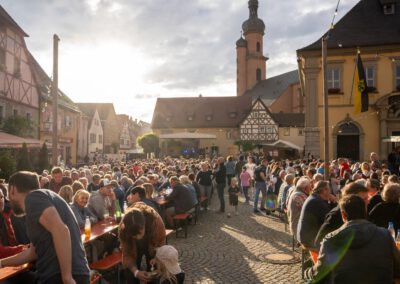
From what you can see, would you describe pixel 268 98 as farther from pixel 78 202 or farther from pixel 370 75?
pixel 78 202

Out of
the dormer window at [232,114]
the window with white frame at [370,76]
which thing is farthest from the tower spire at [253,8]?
the window with white frame at [370,76]

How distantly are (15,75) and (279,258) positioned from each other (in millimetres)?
23048

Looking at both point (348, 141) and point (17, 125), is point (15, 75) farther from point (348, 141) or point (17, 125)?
point (348, 141)

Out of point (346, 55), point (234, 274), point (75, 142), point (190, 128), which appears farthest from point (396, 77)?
point (190, 128)

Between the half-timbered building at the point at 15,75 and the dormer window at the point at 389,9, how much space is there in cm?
2402

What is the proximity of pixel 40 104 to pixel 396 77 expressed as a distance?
81.6 feet

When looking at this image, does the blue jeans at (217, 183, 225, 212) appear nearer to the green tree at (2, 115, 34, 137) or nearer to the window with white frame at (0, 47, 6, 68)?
the green tree at (2, 115, 34, 137)

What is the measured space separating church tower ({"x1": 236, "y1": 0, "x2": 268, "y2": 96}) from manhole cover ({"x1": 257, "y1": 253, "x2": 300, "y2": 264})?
62527 mm

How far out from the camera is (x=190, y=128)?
57594mm

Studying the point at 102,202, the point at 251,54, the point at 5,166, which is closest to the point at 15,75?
the point at 5,166

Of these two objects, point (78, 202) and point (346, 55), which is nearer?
point (78, 202)

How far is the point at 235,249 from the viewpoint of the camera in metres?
8.96

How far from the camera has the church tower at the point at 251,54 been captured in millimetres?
68000

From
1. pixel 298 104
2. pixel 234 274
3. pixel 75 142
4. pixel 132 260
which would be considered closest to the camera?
pixel 132 260
